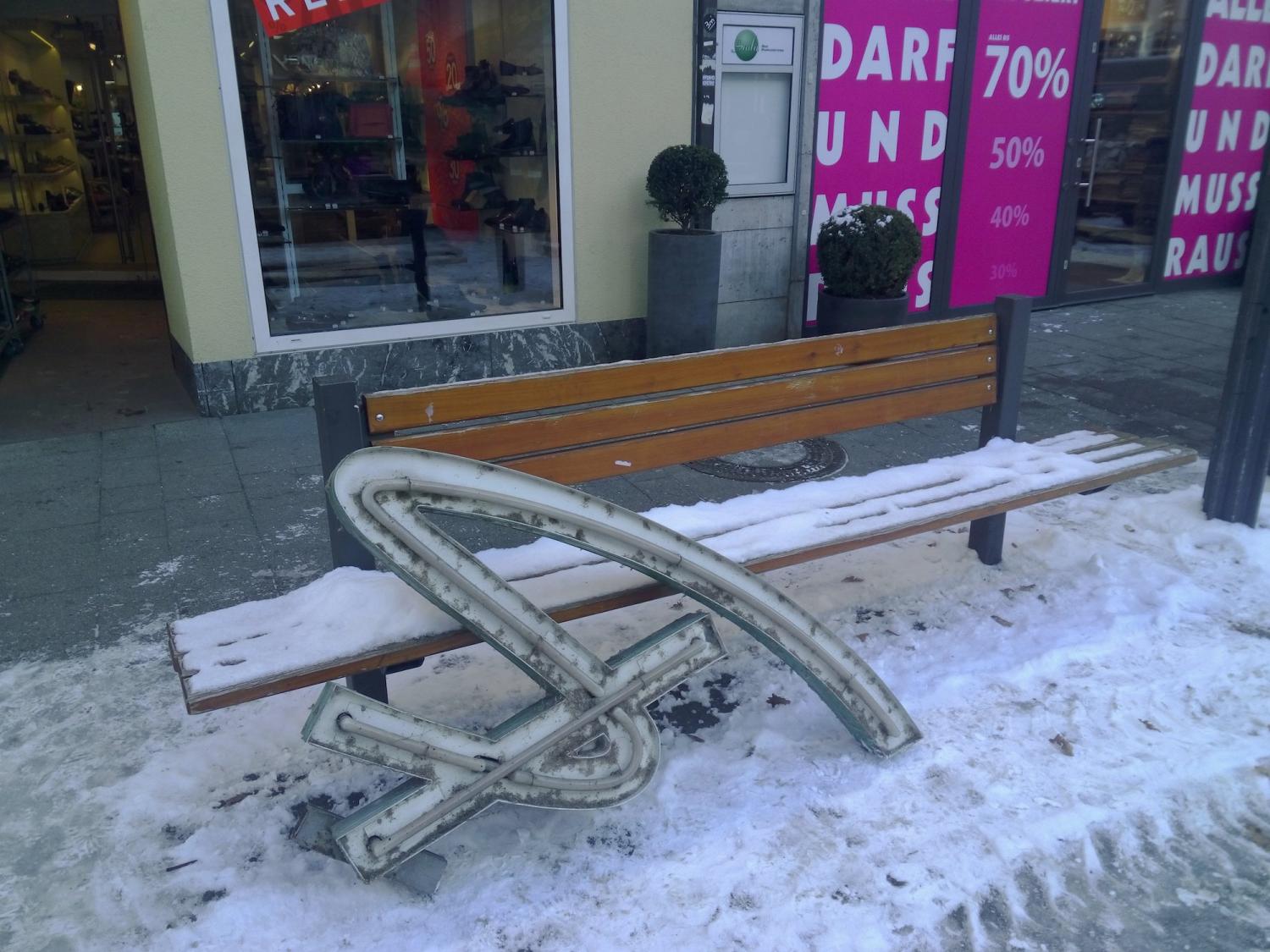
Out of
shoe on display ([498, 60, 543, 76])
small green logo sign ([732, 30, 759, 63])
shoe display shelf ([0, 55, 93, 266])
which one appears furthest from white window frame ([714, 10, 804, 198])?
shoe display shelf ([0, 55, 93, 266])

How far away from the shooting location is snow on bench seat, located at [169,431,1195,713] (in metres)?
2.33

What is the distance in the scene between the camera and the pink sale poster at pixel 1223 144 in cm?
961

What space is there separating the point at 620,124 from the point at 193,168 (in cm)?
267

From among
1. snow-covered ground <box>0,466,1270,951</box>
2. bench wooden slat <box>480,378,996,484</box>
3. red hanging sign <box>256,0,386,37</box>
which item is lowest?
snow-covered ground <box>0,466,1270,951</box>

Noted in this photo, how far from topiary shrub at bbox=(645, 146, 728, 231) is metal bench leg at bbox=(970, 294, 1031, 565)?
2919mm

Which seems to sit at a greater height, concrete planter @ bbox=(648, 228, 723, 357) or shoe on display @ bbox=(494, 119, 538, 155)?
shoe on display @ bbox=(494, 119, 538, 155)

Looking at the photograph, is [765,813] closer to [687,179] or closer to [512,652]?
[512,652]

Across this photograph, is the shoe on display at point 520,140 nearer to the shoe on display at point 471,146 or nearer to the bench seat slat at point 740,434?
the shoe on display at point 471,146

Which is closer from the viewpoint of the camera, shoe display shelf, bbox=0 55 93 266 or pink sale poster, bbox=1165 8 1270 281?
pink sale poster, bbox=1165 8 1270 281

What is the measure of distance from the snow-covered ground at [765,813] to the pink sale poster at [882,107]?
484cm

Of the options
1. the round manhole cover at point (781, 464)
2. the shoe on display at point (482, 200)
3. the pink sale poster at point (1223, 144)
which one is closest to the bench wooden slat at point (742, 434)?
the round manhole cover at point (781, 464)

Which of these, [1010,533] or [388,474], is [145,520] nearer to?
[388,474]

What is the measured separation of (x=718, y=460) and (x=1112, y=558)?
203cm

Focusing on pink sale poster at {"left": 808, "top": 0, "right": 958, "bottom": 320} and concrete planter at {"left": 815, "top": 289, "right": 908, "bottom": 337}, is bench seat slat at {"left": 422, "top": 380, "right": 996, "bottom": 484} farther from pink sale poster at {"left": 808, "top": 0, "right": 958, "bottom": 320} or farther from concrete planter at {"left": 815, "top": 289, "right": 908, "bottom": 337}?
pink sale poster at {"left": 808, "top": 0, "right": 958, "bottom": 320}
